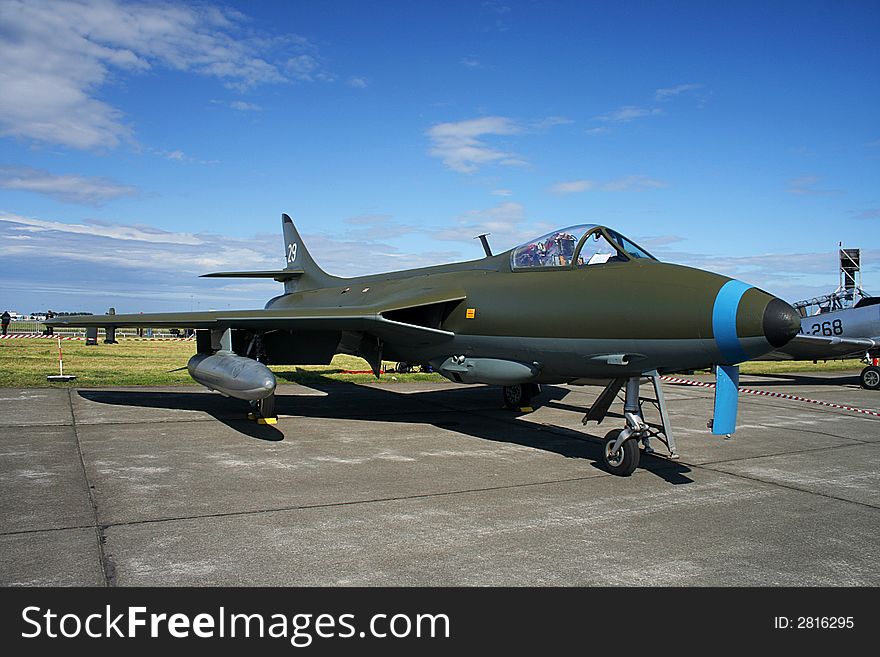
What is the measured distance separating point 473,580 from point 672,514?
254 cm

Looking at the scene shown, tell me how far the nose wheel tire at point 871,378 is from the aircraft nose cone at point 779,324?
1609cm

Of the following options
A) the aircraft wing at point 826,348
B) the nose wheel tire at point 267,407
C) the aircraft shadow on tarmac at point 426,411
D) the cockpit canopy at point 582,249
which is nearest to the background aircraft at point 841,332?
the aircraft wing at point 826,348

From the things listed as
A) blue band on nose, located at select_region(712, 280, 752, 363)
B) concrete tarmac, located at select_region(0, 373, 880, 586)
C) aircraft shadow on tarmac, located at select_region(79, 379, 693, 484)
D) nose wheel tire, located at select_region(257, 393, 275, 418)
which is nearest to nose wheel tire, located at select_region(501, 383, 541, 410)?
aircraft shadow on tarmac, located at select_region(79, 379, 693, 484)

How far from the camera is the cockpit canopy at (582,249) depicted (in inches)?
305

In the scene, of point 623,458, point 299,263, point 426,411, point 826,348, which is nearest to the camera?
point 623,458

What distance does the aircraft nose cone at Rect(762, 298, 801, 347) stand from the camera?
6012mm

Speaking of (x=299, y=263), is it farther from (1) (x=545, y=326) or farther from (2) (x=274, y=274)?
(1) (x=545, y=326)

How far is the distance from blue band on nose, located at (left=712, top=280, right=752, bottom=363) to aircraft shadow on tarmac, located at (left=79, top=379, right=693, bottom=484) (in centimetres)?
166

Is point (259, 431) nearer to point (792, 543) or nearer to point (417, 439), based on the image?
point (417, 439)

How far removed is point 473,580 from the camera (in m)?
4.13

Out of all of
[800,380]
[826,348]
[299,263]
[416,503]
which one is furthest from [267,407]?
[800,380]

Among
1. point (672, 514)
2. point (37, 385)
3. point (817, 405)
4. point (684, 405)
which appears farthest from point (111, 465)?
point (817, 405)

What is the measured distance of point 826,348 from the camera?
739 inches

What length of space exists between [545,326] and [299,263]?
1014cm
